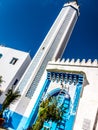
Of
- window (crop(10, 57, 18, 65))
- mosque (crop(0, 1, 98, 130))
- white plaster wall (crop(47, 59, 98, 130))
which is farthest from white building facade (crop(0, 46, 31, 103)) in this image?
white plaster wall (crop(47, 59, 98, 130))

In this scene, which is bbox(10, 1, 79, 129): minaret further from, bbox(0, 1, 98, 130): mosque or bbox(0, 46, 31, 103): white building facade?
bbox(0, 46, 31, 103): white building facade

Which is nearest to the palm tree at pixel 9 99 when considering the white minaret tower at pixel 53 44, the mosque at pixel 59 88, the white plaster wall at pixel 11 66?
the mosque at pixel 59 88

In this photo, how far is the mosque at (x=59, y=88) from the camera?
18.3 metres

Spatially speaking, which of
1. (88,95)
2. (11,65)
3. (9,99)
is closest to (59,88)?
(88,95)

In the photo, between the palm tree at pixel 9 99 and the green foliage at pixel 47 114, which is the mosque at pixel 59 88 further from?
the green foliage at pixel 47 114

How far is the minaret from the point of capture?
22888 mm

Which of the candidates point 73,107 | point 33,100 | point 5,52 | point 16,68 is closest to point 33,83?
point 33,100

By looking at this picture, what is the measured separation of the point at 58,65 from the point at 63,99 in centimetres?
423

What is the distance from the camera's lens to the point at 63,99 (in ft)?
66.7

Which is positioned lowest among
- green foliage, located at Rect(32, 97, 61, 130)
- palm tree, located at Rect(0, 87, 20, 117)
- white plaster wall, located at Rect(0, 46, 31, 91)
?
green foliage, located at Rect(32, 97, 61, 130)

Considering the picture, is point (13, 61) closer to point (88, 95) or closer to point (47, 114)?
point (88, 95)

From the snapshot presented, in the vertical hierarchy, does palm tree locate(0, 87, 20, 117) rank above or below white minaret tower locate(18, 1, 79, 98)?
below

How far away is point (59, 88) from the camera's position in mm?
21219

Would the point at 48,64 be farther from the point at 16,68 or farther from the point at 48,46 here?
the point at 16,68
